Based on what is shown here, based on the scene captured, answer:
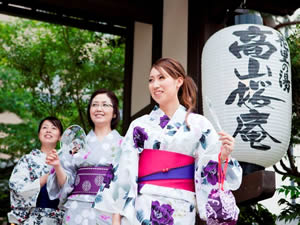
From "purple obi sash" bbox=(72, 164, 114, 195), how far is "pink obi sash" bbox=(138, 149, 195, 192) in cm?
86

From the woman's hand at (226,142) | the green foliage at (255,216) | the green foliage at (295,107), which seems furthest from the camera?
the green foliage at (255,216)

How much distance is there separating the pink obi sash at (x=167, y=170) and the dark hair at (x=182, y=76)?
0.34m

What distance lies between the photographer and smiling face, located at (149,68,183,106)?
2752 millimetres

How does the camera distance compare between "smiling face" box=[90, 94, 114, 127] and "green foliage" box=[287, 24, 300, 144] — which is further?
"green foliage" box=[287, 24, 300, 144]

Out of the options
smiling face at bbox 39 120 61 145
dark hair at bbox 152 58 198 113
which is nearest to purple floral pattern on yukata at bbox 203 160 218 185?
dark hair at bbox 152 58 198 113

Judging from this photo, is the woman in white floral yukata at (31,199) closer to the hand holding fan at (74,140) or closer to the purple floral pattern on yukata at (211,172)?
the hand holding fan at (74,140)

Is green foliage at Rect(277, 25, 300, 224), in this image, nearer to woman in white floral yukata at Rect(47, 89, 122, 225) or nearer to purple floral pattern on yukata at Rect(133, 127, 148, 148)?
woman in white floral yukata at Rect(47, 89, 122, 225)

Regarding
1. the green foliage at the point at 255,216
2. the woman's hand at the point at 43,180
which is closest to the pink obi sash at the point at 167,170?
the woman's hand at the point at 43,180

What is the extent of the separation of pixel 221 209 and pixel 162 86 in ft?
2.67

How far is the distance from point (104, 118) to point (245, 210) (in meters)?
2.30

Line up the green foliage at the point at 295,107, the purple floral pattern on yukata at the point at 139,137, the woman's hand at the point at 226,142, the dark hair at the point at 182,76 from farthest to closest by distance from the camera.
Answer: the green foliage at the point at 295,107
the dark hair at the point at 182,76
the purple floral pattern on yukata at the point at 139,137
the woman's hand at the point at 226,142

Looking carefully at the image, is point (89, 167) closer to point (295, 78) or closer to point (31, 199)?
point (31, 199)

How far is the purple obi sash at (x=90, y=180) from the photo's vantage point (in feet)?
11.3

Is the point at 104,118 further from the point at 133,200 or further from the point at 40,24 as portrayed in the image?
the point at 40,24
